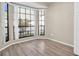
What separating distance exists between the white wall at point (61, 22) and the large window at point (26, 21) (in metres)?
1.10

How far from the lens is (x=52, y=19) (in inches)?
279

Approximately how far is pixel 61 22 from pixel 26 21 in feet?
7.48

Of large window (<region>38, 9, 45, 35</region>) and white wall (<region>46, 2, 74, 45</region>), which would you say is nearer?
white wall (<region>46, 2, 74, 45</region>)

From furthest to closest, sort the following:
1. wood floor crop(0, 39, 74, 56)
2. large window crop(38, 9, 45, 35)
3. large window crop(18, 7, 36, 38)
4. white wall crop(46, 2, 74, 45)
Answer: large window crop(38, 9, 45, 35) < large window crop(18, 7, 36, 38) < white wall crop(46, 2, 74, 45) < wood floor crop(0, 39, 74, 56)

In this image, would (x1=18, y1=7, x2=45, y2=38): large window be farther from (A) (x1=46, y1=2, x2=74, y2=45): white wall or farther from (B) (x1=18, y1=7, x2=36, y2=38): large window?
(A) (x1=46, y1=2, x2=74, y2=45): white wall

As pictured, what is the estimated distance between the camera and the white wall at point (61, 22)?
5.35m

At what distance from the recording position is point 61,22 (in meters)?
6.10

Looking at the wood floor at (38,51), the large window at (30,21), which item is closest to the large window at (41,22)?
the large window at (30,21)

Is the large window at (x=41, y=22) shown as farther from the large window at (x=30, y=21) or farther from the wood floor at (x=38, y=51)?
the wood floor at (x=38, y=51)

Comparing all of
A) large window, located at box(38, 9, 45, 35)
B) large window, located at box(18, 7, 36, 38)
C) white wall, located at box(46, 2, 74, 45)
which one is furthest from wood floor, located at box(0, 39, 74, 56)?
large window, located at box(38, 9, 45, 35)

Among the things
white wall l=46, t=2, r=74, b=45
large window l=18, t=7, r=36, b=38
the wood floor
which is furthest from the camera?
large window l=18, t=7, r=36, b=38

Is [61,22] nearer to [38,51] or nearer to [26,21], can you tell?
[26,21]

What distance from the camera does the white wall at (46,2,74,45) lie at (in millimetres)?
5352

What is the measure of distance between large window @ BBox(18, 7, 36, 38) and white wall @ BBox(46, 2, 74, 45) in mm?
1102
